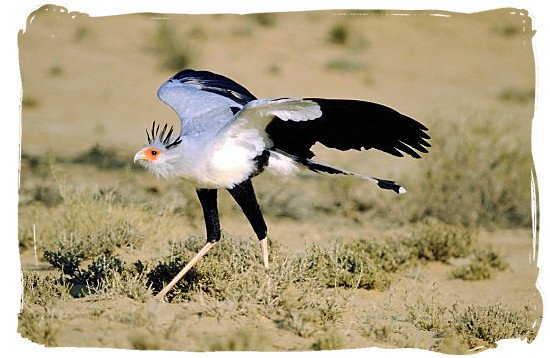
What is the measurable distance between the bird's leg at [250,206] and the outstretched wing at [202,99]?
31 centimetres

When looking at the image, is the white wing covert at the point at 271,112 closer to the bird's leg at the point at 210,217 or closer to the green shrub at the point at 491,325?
the bird's leg at the point at 210,217

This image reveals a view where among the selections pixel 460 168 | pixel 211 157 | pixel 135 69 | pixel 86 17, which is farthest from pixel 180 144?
pixel 460 168

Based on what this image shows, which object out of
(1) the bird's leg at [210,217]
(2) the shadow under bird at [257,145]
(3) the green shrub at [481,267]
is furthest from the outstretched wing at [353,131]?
(3) the green shrub at [481,267]

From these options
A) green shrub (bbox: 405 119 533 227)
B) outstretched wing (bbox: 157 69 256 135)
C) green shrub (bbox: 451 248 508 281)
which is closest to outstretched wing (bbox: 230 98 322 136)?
outstretched wing (bbox: 157 69 256 135)

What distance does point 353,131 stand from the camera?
4887mm

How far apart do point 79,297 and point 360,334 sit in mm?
1390

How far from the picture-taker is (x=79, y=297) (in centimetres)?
502

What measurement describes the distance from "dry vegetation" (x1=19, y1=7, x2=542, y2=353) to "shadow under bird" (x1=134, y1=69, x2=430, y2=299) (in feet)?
1.32

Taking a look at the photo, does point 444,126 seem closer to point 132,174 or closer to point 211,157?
point 132,174

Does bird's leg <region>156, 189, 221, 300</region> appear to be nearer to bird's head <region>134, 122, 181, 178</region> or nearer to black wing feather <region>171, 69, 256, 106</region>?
bird's head <region>134, 122, 181, 178</region>

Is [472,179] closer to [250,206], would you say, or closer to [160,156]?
[250,206]

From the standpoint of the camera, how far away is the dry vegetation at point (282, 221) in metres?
4.61

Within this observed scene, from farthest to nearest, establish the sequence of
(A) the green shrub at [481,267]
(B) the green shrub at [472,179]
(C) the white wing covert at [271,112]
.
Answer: (B) the green shrub at [472,179]
(A) the green shrub at [481,267]
(C) the white wing covert at [271,112]

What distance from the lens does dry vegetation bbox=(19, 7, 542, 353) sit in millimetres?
4609
